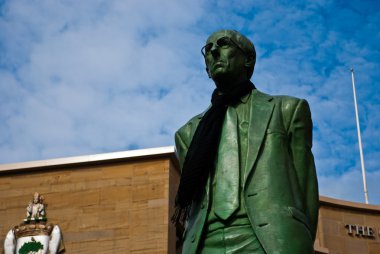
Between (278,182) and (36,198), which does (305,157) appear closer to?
(278,182)

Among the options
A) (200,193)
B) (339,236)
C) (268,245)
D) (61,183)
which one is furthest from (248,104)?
(339,236)

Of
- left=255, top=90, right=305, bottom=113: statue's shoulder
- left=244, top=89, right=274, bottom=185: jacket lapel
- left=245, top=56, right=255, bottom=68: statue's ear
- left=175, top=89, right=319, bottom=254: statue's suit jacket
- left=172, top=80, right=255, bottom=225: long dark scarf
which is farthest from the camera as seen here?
left=245, top=56, right=255, bottom=68: statue's ear

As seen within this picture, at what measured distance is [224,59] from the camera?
5473mm

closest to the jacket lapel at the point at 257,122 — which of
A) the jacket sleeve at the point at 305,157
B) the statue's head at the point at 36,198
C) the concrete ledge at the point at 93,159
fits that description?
the jacket sleeve at the point at 305,157

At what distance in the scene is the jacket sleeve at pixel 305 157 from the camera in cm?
506

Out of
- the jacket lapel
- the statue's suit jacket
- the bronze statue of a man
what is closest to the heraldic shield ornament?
the bronze statue of a man

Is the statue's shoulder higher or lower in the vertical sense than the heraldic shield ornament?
lower

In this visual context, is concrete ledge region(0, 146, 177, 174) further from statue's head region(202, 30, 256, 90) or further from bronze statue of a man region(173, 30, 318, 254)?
statue's head region(202, 30, 256, 90)

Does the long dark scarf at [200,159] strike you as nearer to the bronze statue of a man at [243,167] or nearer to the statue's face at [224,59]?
the bronze statue of a man at [243,167]

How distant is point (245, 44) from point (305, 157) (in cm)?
93

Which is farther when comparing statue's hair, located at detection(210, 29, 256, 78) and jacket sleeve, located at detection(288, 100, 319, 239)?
statue's hair, located at detection(210, 29, 256, 78)

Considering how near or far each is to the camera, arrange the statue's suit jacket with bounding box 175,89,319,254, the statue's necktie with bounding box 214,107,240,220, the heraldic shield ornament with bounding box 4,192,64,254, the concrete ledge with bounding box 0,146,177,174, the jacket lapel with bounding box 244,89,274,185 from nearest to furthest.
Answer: the statue's suit jacket with bounding box 175,89,319,254
the statue's necktie with bounding box 214,107,240,220
the jacket lapel with bounding box 244,89,274,185
the heraldic shield ornament with bounding box 4,192,64,254
the concrete ledge with bounding box 0,146,177,174

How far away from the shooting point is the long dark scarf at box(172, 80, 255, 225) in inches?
203

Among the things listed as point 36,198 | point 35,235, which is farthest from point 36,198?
point 35,235
